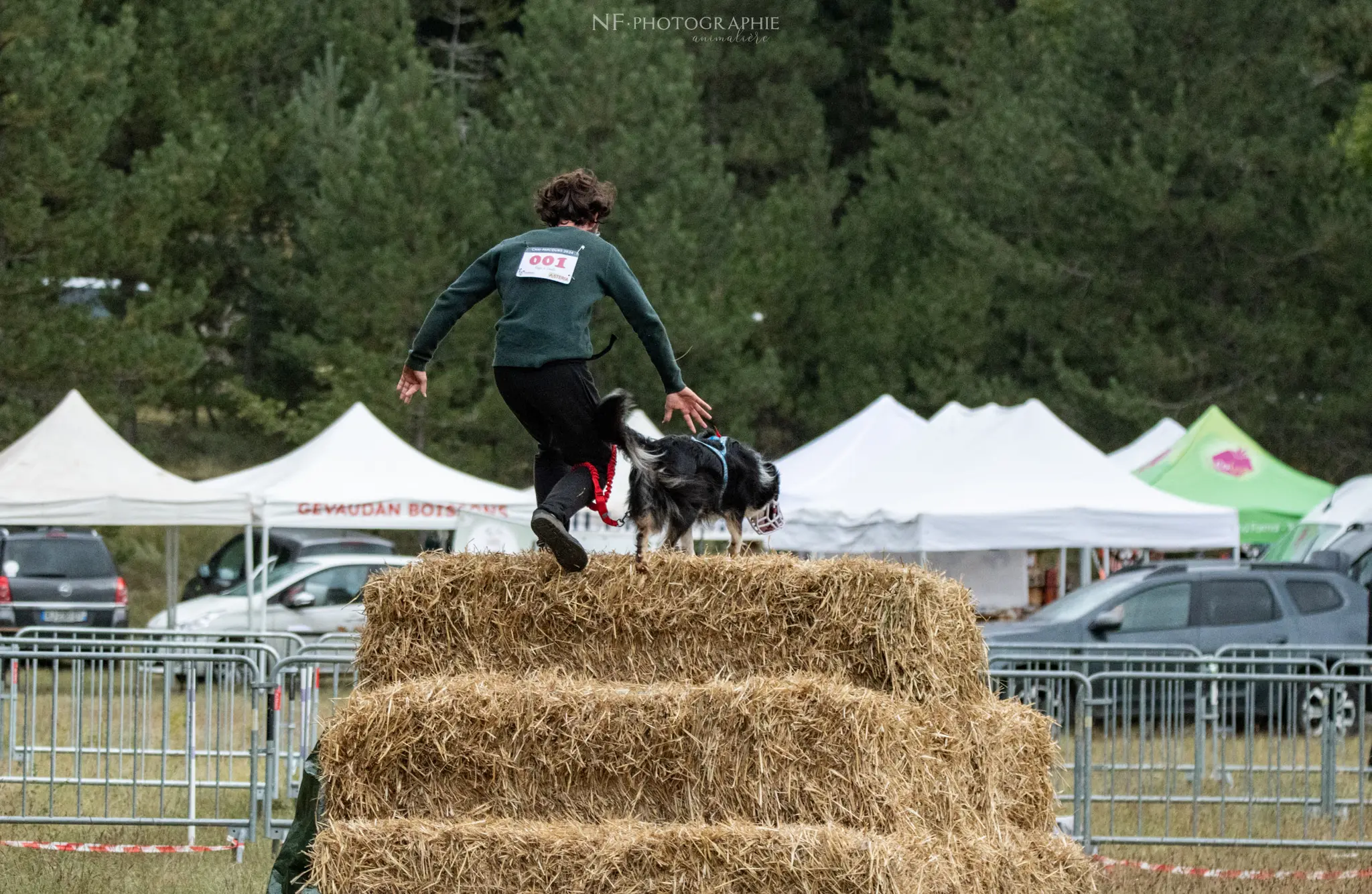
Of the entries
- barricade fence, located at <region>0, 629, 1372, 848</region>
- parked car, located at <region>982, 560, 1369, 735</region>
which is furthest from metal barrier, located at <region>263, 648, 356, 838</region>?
parked car, located at <region>982, 560, 1369, 735</region>

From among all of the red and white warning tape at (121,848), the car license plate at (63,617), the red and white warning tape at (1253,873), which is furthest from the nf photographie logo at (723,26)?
the red and white warning tape at (1253,873)

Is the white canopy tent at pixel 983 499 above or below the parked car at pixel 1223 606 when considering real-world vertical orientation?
above

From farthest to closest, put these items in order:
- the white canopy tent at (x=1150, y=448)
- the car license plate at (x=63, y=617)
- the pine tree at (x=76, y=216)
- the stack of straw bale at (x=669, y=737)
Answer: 1. the white canopy tent at (x=1150, y=448)
2. the pine tree at (x=76, y=216)
3. the car license plate at (x=63, y=617)
4. the stack of straw bale at (x=669, y=737)

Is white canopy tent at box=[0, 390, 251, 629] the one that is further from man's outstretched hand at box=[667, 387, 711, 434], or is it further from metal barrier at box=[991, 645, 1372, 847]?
man's outstretched hand at box=[667, 387, 711, 434]

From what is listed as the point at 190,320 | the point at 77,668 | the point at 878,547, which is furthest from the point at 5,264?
the point at 77,668

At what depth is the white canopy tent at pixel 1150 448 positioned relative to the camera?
82.9ft

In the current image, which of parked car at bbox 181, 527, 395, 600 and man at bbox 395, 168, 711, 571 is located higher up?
man at bbox 395, 168, 711, 571

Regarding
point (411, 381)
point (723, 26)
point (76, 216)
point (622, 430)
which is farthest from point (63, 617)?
point (723, 26)

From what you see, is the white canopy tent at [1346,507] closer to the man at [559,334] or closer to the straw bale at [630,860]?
the man at [559,334]

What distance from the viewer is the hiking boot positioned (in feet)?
19.7

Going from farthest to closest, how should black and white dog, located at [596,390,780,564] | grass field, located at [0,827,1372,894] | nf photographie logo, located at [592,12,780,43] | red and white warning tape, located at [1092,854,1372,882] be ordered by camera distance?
1. nf photographie logo, located at [592,12,780,43]
2. red and white warning tape, located at [1092,854,1372,882]
3. grass field, located at [0,827,1372,894]
4. black and white dog, located at [596,390,780,564]

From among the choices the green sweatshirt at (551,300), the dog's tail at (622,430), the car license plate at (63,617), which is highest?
the green sweatshirt at (551,300)

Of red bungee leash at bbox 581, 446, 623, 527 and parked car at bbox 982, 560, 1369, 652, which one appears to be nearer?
red bungee leash at bbox 581, 446, 623, 527

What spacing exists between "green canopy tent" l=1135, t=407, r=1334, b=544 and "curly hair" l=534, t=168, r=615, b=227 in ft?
56.0
